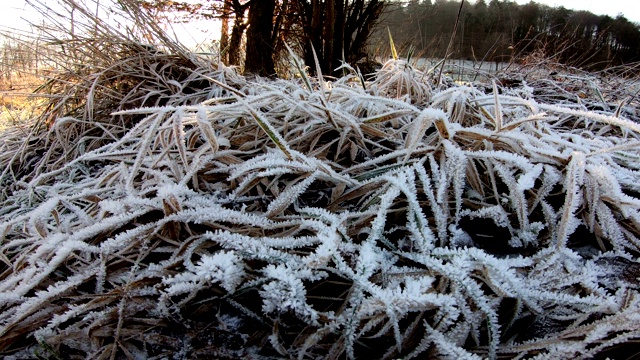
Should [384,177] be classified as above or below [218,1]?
below

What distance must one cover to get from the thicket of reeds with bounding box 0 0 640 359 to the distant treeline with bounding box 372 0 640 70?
2211 mm

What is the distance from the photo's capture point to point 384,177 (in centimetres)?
74

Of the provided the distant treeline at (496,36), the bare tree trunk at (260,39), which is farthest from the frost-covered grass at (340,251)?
the bare tree trunk at (260,39)

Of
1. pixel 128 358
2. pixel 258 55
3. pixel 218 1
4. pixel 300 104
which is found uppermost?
pixel 218 1

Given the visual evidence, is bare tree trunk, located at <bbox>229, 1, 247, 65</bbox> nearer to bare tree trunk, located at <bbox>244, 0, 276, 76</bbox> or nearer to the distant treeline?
bare tree trunk, located at <bbox>244, 0, 276, 76</bbox>

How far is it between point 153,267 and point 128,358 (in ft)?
0.49

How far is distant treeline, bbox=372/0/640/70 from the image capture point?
4.07 m

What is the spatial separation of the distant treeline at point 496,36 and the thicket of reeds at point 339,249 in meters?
2.21

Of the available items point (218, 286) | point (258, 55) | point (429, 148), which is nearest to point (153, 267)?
point (218, 286)

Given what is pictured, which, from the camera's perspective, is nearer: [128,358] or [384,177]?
[128,358]

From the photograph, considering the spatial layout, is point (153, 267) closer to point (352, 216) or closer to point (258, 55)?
point (352, 216)

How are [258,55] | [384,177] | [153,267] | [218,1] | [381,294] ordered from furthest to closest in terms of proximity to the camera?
[218,1] → [258,55] → [384,177] → [153,267] → [381,294]

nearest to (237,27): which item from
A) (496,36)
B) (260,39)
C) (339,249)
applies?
(260,39)

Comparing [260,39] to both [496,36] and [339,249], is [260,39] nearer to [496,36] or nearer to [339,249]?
[496,36]
